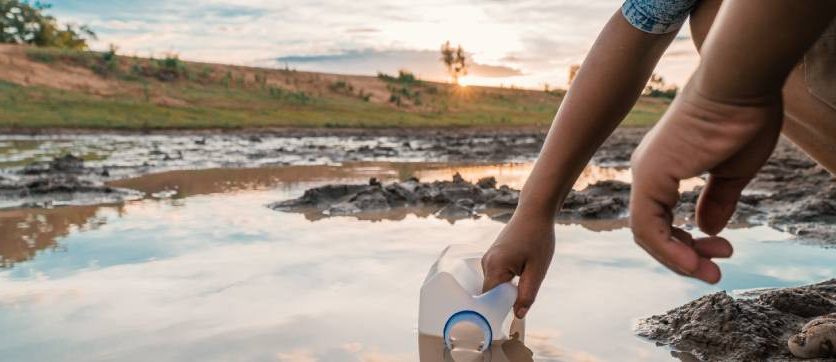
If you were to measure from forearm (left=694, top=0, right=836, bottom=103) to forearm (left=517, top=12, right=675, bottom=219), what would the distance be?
44cm

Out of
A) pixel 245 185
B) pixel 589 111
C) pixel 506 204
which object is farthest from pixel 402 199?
pixel 589 111

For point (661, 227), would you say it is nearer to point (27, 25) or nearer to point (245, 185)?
point (245, 185)

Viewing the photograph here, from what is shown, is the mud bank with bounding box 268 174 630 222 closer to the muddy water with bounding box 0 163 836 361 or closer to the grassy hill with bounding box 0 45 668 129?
the muddy water with bounding box 0 163 836 361

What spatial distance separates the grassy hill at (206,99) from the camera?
23234 millimetres

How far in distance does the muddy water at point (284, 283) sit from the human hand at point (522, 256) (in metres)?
0.32

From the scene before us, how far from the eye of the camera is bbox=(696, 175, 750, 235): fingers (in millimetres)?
1132

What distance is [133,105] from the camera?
25.9m

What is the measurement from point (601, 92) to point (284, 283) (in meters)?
1.66

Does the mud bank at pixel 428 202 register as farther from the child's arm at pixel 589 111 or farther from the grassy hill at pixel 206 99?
the grassy hill at pixel 206 99

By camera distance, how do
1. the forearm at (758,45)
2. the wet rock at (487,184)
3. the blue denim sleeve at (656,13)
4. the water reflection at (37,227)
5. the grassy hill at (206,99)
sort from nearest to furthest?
the forearm at (758,45) < the blue denim sleeve at (656,13) < the water reflection at (37,227) < the wet rock at (487,184) < the grassy hill at (206,99)

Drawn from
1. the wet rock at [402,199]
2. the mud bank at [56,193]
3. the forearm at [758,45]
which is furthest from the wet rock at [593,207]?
the forearm at [758,45]

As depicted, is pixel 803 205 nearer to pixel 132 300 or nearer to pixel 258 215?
pixel 258 215

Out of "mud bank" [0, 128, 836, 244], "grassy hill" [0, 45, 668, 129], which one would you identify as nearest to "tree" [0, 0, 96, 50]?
"grassy hill" [0, 45, 668, 129]

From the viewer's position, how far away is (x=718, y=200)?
1.16 metres
